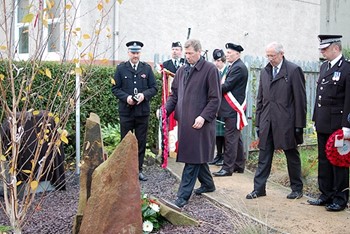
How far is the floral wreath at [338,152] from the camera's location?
18.7ft

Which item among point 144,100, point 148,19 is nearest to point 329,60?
point 144,100

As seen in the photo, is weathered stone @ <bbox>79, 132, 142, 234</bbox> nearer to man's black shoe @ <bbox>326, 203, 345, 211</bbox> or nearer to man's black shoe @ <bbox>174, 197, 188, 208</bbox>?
man's black shoe @ <bbox>174, 197, 188, 208</bbox>

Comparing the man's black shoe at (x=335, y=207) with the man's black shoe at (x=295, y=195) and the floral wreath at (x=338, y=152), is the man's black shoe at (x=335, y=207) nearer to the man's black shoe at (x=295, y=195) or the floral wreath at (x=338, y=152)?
the floral wreath at (x=338, y=152)

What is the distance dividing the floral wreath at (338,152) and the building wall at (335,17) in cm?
1585

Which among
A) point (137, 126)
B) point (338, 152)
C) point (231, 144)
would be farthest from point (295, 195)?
point (137, 126)

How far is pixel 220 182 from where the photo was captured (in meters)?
7.57

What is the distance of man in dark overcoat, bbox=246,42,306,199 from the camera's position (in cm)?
643

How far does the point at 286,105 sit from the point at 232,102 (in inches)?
68.9

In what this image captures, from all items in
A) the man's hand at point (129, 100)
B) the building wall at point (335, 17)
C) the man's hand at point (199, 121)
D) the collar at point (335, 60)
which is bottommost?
the man's hand at point (199, 121)

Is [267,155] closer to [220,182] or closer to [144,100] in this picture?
[220,182]

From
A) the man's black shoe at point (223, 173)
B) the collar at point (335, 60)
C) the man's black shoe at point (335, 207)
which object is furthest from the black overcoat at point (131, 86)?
the man's black shoe at point (335, 207)

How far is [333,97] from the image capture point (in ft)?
19.4

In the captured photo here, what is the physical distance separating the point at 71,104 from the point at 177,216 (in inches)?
71.5

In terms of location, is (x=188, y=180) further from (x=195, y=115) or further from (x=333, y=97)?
(x=333, y=97)
